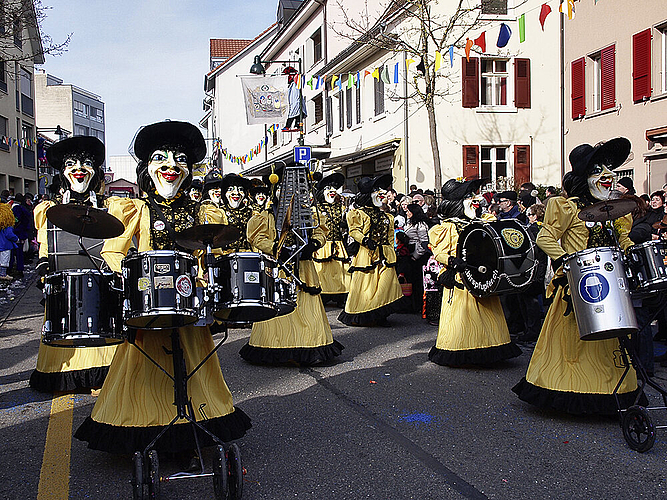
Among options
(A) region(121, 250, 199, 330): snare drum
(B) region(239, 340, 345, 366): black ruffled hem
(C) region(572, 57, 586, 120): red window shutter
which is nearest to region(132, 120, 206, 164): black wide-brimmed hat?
(A) region(121, 250, 199, 330): snare drum

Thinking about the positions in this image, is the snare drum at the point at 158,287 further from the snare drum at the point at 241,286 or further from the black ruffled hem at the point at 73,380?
the black ruffled hem at the point at 73,380

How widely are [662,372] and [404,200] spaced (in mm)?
6527

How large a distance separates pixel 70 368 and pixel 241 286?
10.7ft

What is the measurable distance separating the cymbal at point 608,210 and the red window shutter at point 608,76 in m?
14.6

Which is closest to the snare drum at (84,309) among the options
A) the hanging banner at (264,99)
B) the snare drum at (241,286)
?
the snare drum at (241,286)

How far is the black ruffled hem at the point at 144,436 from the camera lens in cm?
431

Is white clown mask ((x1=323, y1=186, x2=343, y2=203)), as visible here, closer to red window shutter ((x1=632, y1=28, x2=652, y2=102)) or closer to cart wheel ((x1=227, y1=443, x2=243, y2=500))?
cart wheel ((x1=227, y1=443, x2=243, y2=500))

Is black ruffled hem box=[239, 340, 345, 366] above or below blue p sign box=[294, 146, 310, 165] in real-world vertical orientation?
below

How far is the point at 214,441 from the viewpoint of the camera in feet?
14.3

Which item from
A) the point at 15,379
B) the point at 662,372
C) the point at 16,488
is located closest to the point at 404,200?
the point at 662,372

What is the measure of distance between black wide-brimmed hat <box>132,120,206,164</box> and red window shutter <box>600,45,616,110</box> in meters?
16.0

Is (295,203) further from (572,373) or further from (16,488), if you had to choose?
(16,488)

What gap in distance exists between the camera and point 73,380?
662 centimetres

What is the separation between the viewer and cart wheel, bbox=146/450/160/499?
385cm
